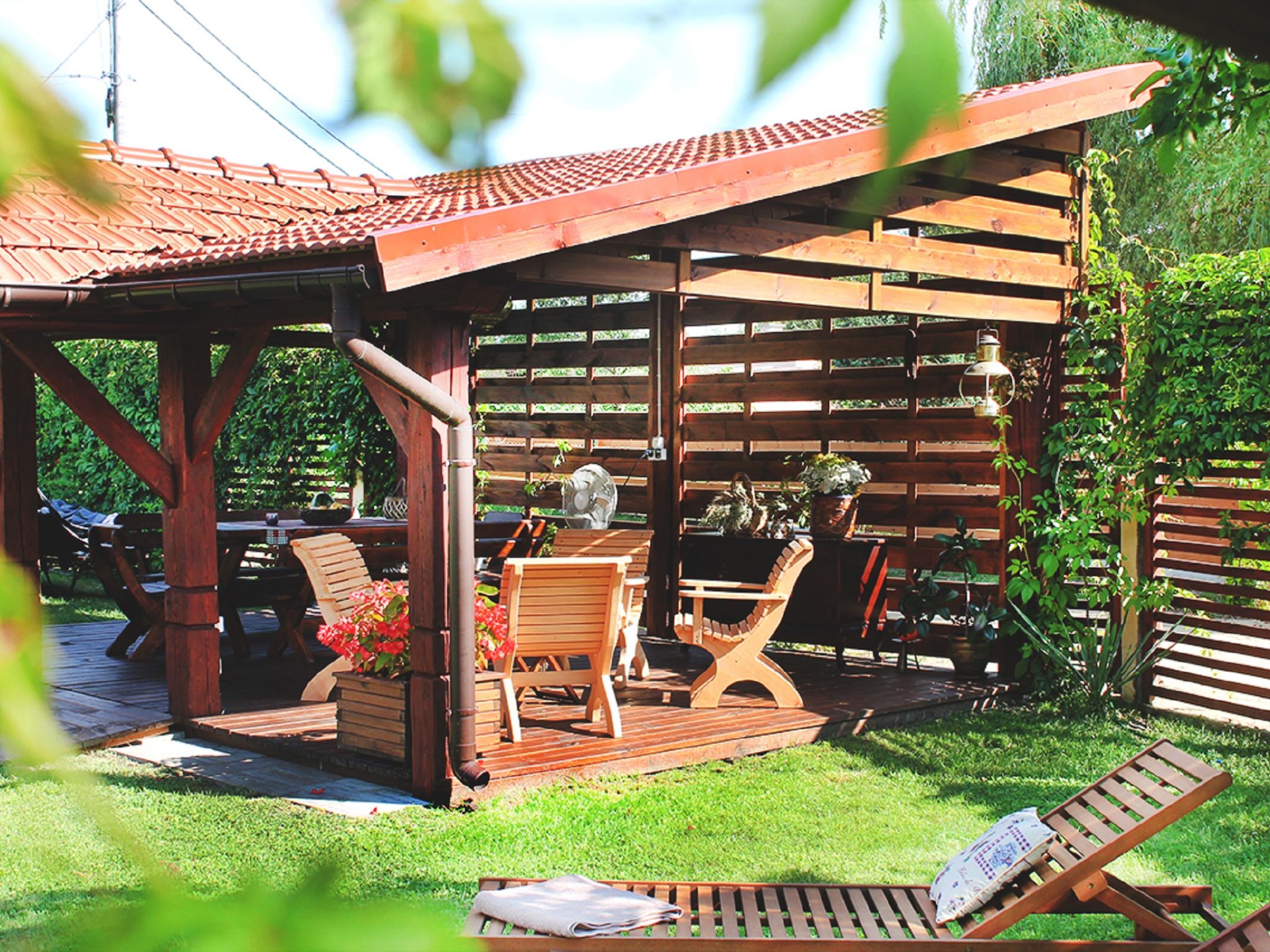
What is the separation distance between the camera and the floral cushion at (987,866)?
13.1 feet

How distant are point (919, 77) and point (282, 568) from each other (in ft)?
31.4

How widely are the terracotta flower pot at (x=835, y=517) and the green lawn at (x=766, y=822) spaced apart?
7.18 ft

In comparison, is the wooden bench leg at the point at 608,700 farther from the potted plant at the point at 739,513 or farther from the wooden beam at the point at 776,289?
the potted plant at the point at 739,513

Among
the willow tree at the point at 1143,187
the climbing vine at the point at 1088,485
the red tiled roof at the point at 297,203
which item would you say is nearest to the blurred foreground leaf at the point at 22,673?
the red tiled roof at the point at 297,203

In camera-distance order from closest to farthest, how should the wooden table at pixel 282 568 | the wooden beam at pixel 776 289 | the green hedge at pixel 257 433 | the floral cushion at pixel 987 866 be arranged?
the floral cushion at pixel 987 866 → the wooden beam at pixel 776 289 → the wooden table at pixel 282 568 → the green hedge at pixel 257 433

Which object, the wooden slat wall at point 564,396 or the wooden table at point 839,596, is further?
the wooden slat wall at point 564,396

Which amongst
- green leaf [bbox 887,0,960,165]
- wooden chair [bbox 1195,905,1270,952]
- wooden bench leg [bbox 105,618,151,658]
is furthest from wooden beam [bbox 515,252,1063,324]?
green leaf [bbox 887,0,960,165]

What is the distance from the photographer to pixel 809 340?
1020 centimetres

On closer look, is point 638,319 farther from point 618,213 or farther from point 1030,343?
point 618,213

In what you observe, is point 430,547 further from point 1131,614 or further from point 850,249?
point 1131,614

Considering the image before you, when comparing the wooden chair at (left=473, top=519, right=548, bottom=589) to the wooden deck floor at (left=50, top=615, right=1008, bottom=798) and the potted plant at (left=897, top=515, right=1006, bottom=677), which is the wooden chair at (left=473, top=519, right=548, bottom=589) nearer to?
the wooden deck floor at (left=50, top=615, right=1008, bottom=798)

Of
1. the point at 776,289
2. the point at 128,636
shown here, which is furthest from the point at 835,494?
the point at 128,636

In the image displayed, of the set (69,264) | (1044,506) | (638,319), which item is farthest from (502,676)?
(638,319)

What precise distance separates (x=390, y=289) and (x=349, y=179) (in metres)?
5.55
